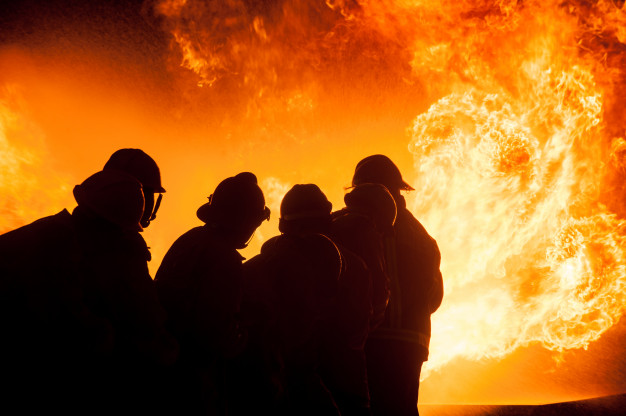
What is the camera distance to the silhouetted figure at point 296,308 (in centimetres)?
230

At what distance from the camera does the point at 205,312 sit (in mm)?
2135

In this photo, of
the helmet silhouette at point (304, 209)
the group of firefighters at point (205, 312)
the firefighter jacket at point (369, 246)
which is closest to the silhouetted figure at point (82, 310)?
the group of firefighters at point (205, 312)

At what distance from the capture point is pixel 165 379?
6.66 feet

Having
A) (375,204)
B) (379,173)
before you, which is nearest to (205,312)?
(375,204)

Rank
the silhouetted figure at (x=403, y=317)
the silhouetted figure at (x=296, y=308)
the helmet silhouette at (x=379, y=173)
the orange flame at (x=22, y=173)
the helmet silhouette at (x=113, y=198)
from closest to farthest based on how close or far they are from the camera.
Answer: the helmet silhouette at (x=113, y=198) < the silhouetted figure at (x=296, y=308) < the silhouetted figure at (x=403, y=317) < the helmet silhouette at (x=379, y=173) < the orange flame at (x=22, y=173)

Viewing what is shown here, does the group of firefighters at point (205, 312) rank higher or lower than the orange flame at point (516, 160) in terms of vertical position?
lower

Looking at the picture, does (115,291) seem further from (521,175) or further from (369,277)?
(521,175)

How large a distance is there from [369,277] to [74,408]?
1886 mm

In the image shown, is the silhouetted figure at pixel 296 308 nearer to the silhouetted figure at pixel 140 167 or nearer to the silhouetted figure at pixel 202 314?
the silhouetted figure at pixel 202 314

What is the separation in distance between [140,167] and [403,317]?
2.46 meters

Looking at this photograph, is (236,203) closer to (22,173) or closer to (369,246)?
(369,246)

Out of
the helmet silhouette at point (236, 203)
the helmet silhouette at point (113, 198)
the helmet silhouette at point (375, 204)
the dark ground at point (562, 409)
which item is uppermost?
the helmet silhouette at point (375, 204)

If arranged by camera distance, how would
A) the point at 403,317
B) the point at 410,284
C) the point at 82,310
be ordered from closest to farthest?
the point at 82,310
the point at 403,317
the point at 410,284

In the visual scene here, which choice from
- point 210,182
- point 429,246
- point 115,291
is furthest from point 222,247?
point 210,182
